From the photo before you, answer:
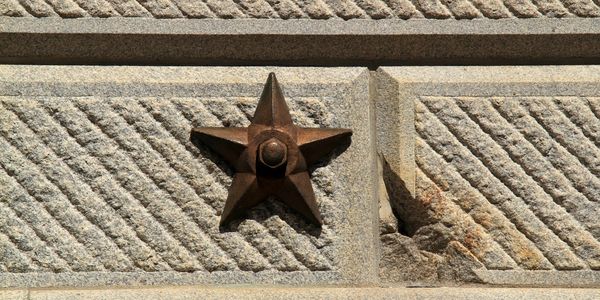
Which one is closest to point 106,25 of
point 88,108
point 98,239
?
point 88,108

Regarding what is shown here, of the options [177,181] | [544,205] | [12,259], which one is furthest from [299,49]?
[12,259]

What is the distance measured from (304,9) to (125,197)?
50 cm

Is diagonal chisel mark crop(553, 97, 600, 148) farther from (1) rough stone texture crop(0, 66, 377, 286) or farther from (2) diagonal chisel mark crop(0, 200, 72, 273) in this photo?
(2) diagonal chisel mark crop(0, 200, 72, 273)

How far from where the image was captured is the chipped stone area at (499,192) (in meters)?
1.32

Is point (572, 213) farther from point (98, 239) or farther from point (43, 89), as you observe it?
point (43, 89)

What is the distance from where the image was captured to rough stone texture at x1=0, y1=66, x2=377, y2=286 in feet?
4.24

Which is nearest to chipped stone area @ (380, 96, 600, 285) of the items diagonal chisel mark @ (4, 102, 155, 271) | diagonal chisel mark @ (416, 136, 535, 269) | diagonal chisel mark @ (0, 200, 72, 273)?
diagonal chisel mark @ (416, 136, 535, 269)

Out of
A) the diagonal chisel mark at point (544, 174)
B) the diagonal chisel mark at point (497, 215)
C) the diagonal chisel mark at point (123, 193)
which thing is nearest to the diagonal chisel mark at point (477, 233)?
the diagonal chisel mark at point (497, 215)

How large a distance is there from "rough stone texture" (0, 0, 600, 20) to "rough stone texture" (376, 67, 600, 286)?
5.3 inches

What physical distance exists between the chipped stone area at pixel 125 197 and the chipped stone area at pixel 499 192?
0.20 metres

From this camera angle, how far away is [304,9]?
4.42 feet

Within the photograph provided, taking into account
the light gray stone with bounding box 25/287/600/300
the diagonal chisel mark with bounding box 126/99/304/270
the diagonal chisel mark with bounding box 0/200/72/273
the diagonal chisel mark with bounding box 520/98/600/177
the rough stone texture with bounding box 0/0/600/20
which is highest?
the rough stone texture with bounding box 0/0/600/20

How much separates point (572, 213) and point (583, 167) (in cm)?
9

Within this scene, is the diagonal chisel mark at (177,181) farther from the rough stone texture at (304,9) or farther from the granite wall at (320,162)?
the rough stone texture at (304,9)
